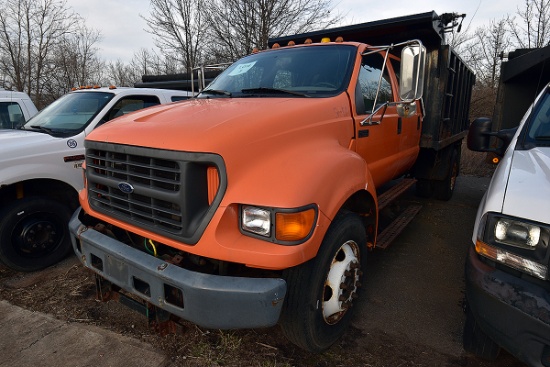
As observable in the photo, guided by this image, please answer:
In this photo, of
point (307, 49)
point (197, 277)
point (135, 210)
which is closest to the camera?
point (197, 277)

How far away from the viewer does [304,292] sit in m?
2.01

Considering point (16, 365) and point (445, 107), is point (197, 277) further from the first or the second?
point (445, 107)

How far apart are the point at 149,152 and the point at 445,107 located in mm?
4380

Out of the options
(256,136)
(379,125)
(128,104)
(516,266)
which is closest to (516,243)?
(516,266)

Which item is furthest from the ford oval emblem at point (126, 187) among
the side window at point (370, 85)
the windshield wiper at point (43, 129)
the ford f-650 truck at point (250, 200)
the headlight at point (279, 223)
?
the windshield wiper at point (43, 129)

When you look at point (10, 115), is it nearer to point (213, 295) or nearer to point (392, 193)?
point (213, 295)

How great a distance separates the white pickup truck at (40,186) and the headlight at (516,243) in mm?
3888

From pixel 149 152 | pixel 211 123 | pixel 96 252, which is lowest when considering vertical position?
pixel 96 252

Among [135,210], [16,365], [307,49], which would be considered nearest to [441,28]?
[307,49]

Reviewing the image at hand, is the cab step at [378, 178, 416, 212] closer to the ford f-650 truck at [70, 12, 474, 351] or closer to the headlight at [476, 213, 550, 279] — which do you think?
the ford f-650 truck at [70, 12, 474, 351]

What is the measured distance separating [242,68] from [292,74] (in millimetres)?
664

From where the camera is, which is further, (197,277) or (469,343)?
(469,343)

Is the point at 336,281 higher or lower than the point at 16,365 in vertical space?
higher

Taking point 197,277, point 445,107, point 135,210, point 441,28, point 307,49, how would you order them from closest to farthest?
1. point 197,277
2. point 135,210
3. point 307,49
4. point 441,28
5. point 445,107
